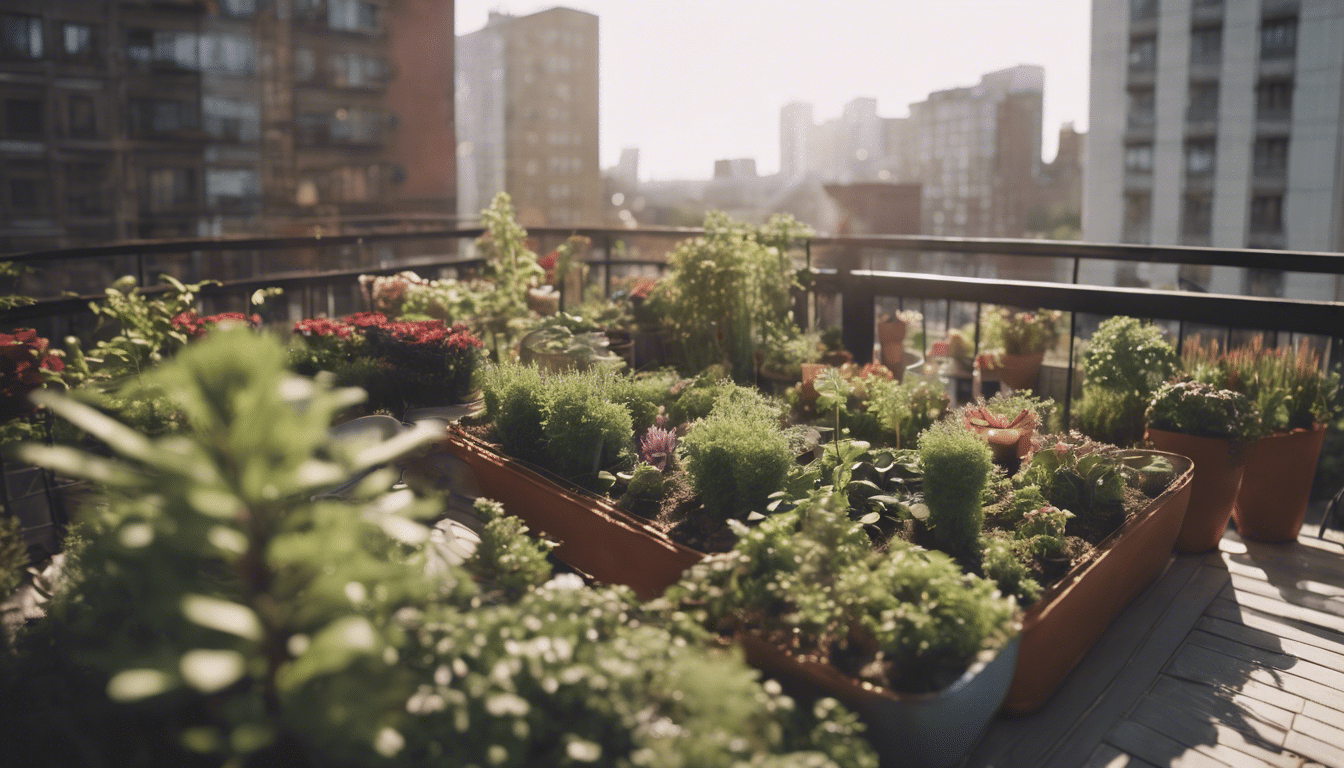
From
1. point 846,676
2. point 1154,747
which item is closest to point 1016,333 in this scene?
point 1154,747

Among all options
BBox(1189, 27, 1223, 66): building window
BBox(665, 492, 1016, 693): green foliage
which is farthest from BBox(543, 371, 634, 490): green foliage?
BBox(1189, 27, 1223, 66): building window

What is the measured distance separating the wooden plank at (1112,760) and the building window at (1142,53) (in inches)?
1711

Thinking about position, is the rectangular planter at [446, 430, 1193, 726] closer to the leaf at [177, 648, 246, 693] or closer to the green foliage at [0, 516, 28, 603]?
the leaf at [177, 648, 246, 693]

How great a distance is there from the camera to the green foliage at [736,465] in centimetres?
208

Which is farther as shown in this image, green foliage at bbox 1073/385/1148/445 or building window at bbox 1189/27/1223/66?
building window at bbox 1189/27/1223/66

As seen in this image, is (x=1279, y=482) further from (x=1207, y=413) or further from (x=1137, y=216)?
(x=1137, y=216)

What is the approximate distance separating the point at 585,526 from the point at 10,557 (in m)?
1.21

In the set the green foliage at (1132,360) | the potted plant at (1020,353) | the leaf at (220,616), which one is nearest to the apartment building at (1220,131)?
the potted plant at (1020,353)

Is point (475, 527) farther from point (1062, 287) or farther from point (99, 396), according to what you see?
point (1062, 287)

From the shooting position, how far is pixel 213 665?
2.67ft

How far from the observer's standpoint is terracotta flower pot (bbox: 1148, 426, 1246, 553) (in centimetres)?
263

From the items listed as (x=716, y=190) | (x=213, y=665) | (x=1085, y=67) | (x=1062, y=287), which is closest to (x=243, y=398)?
(x=213, y=665)

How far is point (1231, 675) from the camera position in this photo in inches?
78.8

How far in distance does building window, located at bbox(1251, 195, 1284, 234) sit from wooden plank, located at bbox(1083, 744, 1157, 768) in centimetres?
4034
